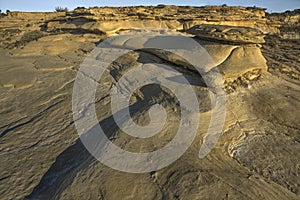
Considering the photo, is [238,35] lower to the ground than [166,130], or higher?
higher

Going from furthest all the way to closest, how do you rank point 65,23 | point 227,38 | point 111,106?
point 65,23 → point 227,38 → point 111,106

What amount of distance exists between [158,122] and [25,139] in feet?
4.98

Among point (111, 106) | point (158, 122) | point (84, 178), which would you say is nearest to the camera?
point (84, 178)

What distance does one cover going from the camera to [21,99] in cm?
378

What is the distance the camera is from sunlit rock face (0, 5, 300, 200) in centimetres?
195

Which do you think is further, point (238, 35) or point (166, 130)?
point (238, 35)

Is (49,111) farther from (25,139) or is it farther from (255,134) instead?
(255,134)

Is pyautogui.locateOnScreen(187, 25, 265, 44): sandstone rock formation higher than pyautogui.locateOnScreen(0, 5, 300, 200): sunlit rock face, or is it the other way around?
pyautogui.locateOnScreen(187, 25, 265, 44): sandstone rock formation

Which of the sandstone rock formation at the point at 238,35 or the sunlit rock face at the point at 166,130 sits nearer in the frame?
the sunlit rock face at the point at 166,130

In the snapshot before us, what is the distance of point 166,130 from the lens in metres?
2.52

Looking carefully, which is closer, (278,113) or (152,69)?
(278,113)

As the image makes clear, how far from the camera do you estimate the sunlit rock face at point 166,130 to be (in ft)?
6.40

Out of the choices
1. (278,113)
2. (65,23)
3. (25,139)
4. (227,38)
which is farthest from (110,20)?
(278,113)

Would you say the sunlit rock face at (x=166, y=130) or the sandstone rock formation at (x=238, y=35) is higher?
the sandstone rock formation at (x=238, y=35)
